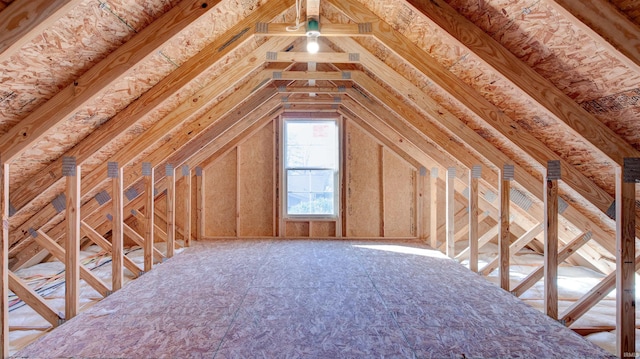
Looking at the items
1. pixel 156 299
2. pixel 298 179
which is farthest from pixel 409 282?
pixel 298 179

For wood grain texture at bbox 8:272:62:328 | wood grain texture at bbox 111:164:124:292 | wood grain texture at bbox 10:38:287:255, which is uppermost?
wood grain texture at bbox 10:38:287:255

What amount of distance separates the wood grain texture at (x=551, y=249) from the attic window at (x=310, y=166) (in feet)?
14.3

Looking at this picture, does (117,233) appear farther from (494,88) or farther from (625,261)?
(625,261)

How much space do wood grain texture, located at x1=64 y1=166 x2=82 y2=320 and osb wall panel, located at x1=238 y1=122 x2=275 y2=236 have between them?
4.05 meters

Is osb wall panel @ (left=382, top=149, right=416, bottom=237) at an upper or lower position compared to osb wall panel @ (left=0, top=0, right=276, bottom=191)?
lower

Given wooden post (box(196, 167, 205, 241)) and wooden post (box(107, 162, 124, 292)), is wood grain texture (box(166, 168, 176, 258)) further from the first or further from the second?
wooden post (box(196, 167, 205, 241))

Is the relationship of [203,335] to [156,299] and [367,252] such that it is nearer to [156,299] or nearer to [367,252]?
[156,299]

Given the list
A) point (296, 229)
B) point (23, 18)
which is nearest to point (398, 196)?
point (296, 229)

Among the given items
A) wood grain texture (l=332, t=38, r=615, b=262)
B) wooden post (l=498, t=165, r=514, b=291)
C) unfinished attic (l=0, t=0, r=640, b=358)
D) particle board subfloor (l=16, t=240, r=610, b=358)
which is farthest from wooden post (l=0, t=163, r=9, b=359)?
wooden post (l=498, t=165, r=514, b=291)

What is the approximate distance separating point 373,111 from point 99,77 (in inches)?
148

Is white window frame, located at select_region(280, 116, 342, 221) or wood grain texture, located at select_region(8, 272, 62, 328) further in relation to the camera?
white window frame, located at select_region(280, 116, 342, 221)

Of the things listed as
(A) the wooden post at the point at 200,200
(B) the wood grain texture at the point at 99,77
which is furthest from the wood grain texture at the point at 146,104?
(A) the wooden post at the point at 200,200

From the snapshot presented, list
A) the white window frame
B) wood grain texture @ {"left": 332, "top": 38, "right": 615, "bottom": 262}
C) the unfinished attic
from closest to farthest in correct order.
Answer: the unfinished attic, wood grain texture @ {"left": 332, "top": 38, "right": 615, "bottom": 262}, the white window frame

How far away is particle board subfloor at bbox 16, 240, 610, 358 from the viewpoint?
2354 millimetres
